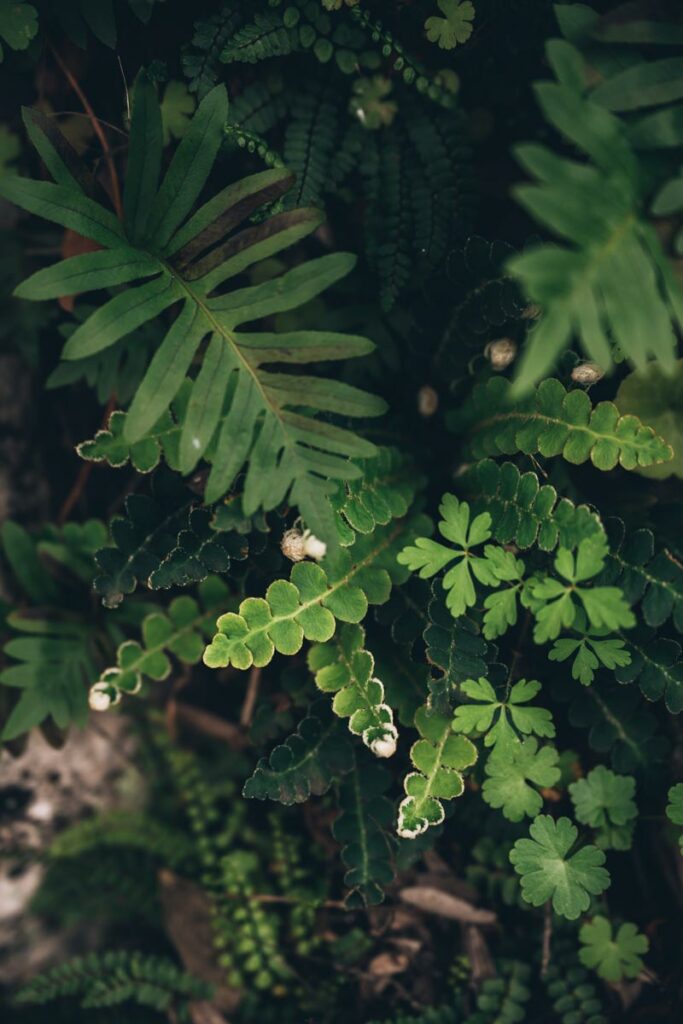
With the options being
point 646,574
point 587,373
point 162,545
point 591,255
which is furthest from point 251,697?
point 591,255

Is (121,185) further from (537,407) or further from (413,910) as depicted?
(413,910)

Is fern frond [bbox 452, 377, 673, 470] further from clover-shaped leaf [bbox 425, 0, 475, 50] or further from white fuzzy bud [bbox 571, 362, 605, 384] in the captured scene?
clover-shaped leaf [bbox 425, 0, 475, 50]

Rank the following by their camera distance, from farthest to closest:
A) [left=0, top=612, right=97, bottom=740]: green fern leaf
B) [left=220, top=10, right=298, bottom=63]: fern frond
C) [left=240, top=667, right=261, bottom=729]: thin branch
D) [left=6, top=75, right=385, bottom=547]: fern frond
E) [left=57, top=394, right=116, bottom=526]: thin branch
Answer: [left=57, top=394, right=116, bottom=526]: thin branch, [left=240, top=667, right=261, bottom=729]: thin branch, [left=0, top=612, right=97, bottom=740]: green fern leaf, [left=220, top=10, right=298, bottom=63]: fern frond, [left=6, top=75, right=385, bottom=547]: fern frond

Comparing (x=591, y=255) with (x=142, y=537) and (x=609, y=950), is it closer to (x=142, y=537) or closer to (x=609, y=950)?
(x=142, y=537)

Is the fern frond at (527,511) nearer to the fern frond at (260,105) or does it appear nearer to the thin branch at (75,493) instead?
the fern frond at (260,105)

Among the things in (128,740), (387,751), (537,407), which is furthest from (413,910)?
(537,407)

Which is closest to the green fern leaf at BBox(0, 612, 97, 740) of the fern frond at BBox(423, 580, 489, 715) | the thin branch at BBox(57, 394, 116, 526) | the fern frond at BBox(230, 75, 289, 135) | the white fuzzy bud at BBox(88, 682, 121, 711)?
the white fuzzy bud at BBox(88, 682, 121, 711)

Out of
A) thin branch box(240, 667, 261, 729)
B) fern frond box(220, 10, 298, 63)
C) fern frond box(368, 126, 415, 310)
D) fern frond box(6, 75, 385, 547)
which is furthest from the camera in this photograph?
thin branch box(240, 667, 261, 729)

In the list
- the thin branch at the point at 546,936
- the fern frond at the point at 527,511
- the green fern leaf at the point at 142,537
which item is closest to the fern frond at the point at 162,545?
the green fern leaf at the point at 142,537
